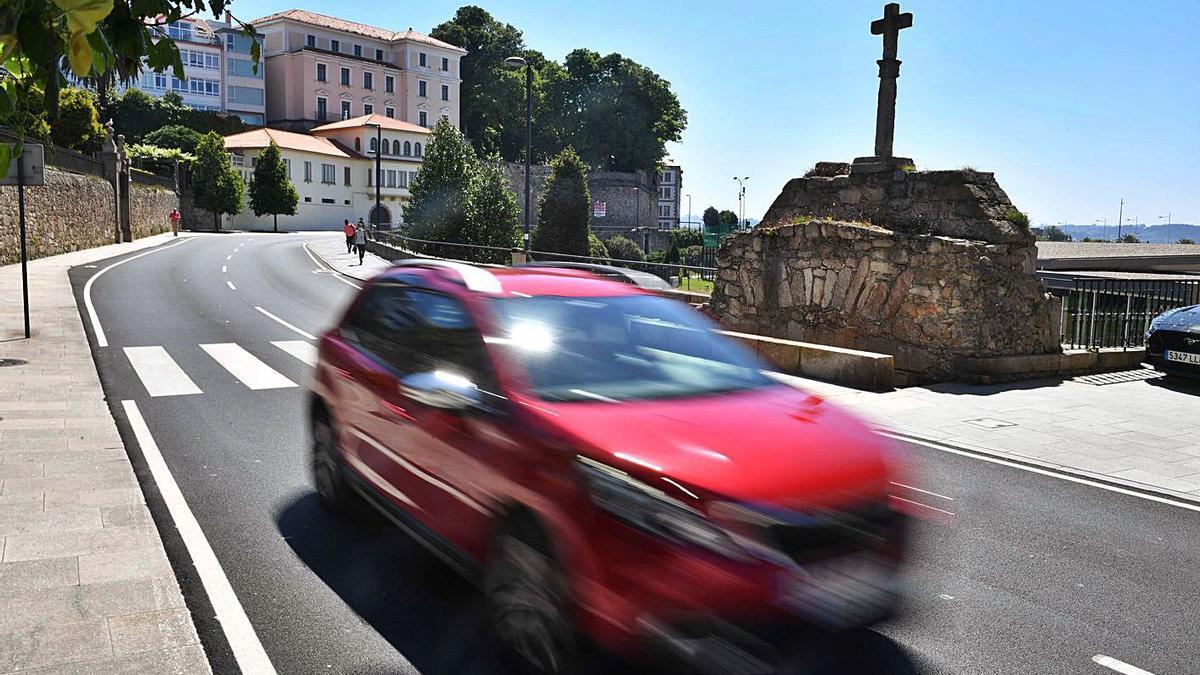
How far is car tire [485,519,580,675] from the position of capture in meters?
3.44

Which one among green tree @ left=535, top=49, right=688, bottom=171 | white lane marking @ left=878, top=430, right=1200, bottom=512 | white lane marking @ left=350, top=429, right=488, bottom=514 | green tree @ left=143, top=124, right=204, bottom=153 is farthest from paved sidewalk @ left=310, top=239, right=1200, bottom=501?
green tree @ left=535, top=49, right=688, bottom=171

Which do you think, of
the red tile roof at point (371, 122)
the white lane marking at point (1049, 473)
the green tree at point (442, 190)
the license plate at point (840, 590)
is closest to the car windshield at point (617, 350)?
the license plate at point (840, 590)

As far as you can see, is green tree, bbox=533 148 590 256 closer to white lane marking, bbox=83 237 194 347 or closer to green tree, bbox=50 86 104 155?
white lane marking, bbox=83 237 194 347

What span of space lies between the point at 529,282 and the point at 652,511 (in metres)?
2.17

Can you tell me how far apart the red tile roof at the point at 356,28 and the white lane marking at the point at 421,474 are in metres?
96.7

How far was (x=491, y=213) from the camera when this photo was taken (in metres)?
39.7

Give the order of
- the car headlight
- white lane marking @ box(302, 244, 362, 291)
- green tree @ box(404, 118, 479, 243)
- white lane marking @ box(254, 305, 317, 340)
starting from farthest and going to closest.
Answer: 1. green tree @ box(404, 118, 479, 243)
2. white lane marking @ box(302, 244, 362, 291)
3. white lane marking @ box(254, 305, 317, 340)
4. the car headlight

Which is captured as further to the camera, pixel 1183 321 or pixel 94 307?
pixel 94 307

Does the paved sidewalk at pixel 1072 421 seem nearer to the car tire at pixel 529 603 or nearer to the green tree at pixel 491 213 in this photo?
the car tire at pixel 529 603

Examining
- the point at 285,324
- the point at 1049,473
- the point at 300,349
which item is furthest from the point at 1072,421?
the point at 285,324

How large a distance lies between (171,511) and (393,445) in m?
2.19

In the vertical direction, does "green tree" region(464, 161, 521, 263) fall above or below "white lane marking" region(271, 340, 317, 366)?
above

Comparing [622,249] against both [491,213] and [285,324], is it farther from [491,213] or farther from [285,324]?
[285,324]

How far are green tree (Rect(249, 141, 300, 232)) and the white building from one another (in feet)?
8.74
